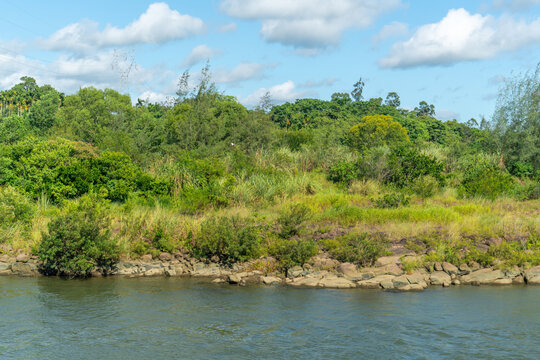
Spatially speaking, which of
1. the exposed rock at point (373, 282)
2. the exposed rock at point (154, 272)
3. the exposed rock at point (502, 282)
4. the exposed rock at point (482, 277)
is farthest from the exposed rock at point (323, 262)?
the exposed rock at point (154, 272)

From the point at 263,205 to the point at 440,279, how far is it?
882cm

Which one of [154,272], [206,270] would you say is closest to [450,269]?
[206,270]

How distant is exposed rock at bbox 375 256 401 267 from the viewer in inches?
706

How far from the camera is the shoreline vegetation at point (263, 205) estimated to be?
59.0 feet

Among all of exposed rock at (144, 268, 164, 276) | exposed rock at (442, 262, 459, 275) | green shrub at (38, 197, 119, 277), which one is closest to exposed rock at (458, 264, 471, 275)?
exposed rock at (442, 262, 459, 275)

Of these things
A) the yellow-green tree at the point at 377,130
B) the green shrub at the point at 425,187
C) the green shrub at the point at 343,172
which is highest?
the yellow-green tree at the point at 377,130

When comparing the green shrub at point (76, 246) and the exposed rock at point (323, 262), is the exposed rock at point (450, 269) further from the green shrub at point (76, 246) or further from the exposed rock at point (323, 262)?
the green shrub at point (76, 246)

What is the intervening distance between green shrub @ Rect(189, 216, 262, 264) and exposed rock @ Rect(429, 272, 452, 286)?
5.86 meters

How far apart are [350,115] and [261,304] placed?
49.6 m

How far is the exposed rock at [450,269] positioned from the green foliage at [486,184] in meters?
8.36

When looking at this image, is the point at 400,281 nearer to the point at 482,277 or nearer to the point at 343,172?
the point at 482,277

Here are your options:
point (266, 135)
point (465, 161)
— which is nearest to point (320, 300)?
point (465, 161)

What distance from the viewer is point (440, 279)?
56.5ft

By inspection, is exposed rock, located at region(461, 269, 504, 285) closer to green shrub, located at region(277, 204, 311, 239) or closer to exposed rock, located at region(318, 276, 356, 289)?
exposed rock, located at region(318, 276, 356, 289)
